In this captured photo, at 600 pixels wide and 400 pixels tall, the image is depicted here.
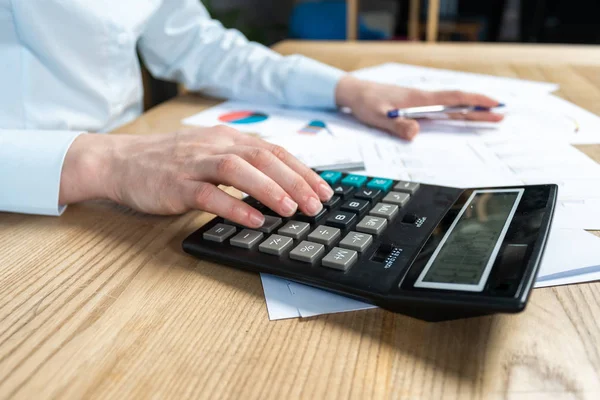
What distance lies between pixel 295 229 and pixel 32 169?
11.5 inches

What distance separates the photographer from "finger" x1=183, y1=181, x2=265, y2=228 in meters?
0.44

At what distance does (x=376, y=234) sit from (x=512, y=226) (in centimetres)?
10

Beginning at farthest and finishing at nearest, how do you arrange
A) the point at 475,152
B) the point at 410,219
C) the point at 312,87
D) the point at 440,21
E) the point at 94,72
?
the point at 440,21 < the point at 312,87 < the point at 94,72 < the point at 475,152 < the point at 410,219

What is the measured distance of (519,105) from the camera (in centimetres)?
85

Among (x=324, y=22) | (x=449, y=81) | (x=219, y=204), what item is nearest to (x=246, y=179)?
(x=219, y=204)

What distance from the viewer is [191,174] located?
49 cm

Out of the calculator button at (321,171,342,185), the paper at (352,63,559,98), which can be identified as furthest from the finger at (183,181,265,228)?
the paper at (352,63,559,98)

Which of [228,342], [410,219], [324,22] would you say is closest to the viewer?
[228,342]

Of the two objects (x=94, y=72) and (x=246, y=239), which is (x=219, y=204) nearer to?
(x=246, y=239)

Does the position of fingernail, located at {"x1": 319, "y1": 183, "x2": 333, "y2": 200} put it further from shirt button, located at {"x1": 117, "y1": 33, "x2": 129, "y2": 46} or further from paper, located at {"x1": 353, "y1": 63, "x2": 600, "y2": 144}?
shirt button, located at {"x1": 117, "y1": 33, "x2": 129, "y2": 46}

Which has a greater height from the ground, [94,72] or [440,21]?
[94,72]

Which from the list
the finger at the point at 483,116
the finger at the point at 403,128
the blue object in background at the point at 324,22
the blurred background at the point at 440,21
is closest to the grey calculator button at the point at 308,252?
the finger at the point at 403,128

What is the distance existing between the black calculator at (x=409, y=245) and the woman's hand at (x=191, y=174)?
2 cm

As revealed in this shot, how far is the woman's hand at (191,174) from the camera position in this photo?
455 millimetres
